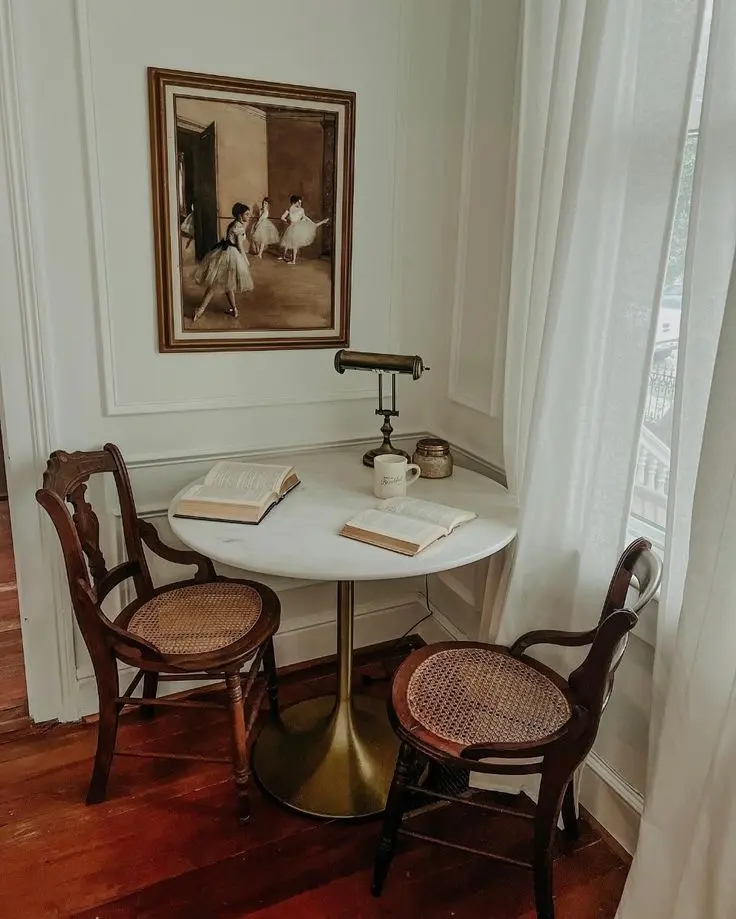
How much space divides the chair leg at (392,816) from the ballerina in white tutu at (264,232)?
1.43m

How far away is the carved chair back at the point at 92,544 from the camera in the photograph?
1.72m

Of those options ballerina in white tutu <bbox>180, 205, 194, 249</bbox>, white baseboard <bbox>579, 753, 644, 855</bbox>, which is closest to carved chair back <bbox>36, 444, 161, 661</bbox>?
ballerina in white tutu <bbox>180, 205, 194, 249</bbox>

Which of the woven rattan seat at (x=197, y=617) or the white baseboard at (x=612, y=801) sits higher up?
the woven rattan seat at (x=197, y=617)

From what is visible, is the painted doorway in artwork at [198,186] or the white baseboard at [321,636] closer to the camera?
the painted doorway in artwork at [198,186]

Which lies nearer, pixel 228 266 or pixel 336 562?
pixel 336 562

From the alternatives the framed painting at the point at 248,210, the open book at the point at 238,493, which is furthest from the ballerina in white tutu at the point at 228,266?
the open book at the point at 238,493

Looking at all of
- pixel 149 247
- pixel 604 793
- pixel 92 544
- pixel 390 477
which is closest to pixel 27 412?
pixel 92 544

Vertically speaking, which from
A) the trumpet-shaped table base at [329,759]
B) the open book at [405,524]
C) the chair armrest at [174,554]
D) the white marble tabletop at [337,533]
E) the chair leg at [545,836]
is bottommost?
the trumpet-shaped table base at [329,759]

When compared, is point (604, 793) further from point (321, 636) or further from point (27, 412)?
point (27, 412)

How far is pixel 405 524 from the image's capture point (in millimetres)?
1699

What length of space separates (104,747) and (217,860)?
408mm

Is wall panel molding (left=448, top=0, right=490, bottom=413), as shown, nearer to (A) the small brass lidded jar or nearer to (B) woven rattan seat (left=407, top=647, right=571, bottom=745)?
(A) the small brass lidded jar

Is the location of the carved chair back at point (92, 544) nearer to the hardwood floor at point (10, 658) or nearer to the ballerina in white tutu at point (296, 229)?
the hardwood floor at point (10, 658)

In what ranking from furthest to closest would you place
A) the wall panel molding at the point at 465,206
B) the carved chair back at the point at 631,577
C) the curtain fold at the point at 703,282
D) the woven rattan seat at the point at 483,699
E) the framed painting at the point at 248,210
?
the wall panel molding at the point at 465,206 < the framed painting at the point at 248,210 < the woven rattan seat at the point at 483,699 < the carved chair back at the point at 631,577 < the curtain fold at the point at 703,282
